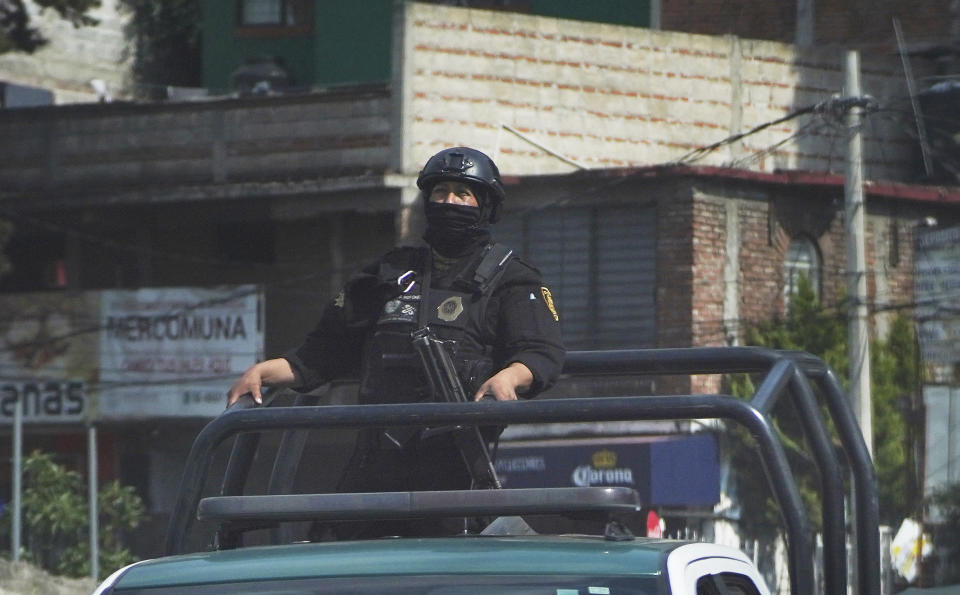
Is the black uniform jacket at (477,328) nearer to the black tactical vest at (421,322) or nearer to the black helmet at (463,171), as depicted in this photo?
the black tactical vest at (421,322)

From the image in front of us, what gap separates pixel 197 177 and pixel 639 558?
740 inches

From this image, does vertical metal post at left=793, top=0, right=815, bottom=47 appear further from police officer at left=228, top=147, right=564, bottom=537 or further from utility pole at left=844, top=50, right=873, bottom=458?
police officer at left=228, top=147, right=564, bottom=537

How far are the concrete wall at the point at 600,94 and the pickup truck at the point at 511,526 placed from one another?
1521 cm

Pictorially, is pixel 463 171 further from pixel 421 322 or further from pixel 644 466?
pixel 644 466

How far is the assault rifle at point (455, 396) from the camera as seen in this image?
14.4ft

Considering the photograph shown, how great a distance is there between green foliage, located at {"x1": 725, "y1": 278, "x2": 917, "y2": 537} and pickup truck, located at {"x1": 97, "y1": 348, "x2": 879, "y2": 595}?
14418mm

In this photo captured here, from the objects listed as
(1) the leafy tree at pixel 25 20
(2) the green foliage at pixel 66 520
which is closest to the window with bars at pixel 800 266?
(2) the green foliage at pixel 66 520

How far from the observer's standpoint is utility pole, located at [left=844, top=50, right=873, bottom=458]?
55.4 ft

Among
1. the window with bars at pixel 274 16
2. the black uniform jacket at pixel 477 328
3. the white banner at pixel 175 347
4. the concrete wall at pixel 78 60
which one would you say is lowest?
the white banner at pixel 175 347

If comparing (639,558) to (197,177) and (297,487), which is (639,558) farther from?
(197,177)

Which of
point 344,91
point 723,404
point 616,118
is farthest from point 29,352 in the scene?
point 723,404

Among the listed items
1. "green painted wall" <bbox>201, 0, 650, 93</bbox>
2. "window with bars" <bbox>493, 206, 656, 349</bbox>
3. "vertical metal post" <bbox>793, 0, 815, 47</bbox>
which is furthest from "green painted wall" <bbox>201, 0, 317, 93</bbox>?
"window with bars" <bbox>493, 206, 656, 349</bbox>

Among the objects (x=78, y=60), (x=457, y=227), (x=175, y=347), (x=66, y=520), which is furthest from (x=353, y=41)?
(x=457, y=227)

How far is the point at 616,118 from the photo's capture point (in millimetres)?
20844
